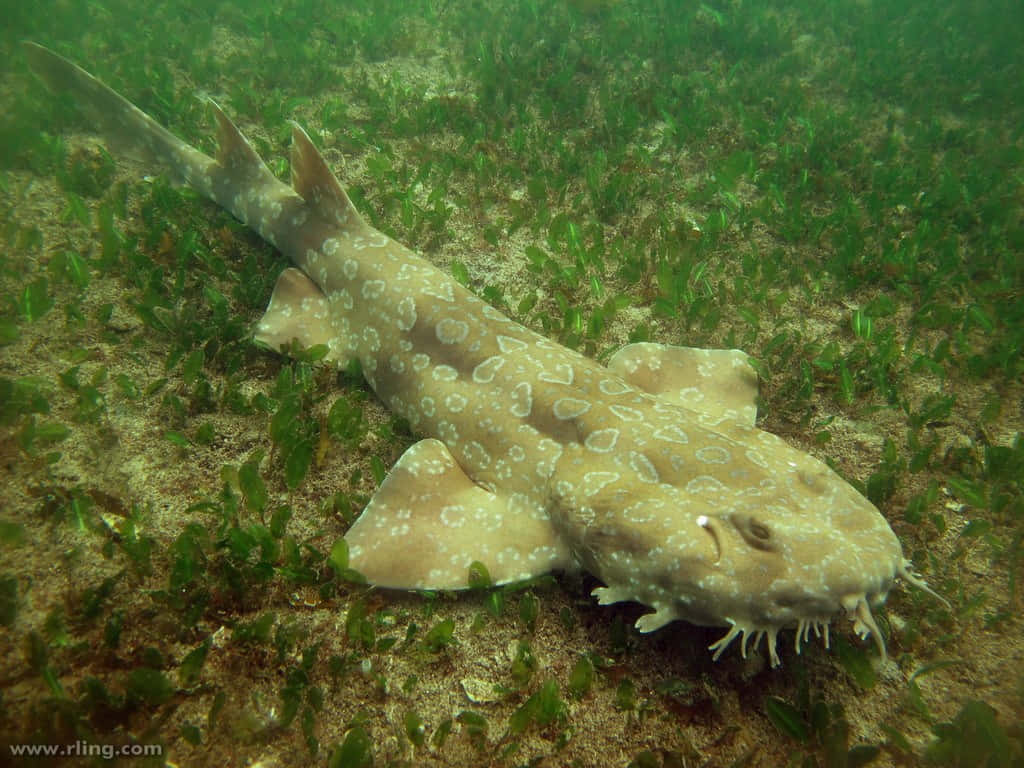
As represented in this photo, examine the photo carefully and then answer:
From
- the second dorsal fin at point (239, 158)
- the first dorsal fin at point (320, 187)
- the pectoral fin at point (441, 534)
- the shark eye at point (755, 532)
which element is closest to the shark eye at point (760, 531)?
the shark eye at point (755, 532)

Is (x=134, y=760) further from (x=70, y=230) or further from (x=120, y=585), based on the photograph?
(x=70, y=230)

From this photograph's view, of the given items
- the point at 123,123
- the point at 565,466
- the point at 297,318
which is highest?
the point at 123,123

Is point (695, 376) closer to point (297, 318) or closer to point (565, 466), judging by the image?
point (565, 466)

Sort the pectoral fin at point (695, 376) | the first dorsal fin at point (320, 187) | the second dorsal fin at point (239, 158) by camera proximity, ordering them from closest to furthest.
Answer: the pectoral fin at point (695, 376), the first dorsal fin at point (320, 187), the second dorsal fin at point (239, 158)

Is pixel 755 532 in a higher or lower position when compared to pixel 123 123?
lower

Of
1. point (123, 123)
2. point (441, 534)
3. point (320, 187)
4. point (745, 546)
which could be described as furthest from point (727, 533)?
point (123, 123)

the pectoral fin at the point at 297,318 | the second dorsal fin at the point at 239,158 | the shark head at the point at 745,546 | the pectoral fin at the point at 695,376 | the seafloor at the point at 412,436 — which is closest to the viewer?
the shark head at the point at 745,546

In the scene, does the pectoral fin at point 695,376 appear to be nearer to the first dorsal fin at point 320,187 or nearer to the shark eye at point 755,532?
the shark eye at point 755,532
